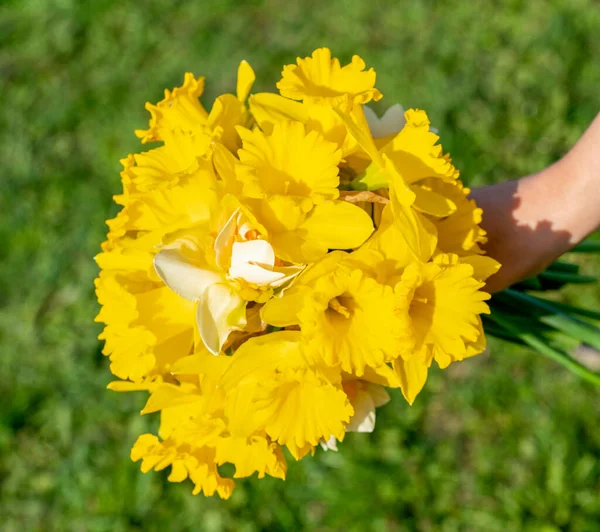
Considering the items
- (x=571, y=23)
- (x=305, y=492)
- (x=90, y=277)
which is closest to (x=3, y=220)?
(x=90, y=277)

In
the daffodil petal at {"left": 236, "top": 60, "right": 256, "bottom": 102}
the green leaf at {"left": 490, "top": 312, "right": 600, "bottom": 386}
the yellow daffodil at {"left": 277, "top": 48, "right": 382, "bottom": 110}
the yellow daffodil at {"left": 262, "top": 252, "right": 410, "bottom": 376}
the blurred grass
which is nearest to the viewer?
the yellow daffodil at {"left": 262, "top": 252, "right": 410, "bottom": 376}

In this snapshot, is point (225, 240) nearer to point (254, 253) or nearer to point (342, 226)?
point (254, 253)

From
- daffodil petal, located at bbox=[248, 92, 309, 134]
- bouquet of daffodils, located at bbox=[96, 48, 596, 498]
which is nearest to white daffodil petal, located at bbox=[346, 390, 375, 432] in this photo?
bouquet of daffodils, located at bbox=[96, 48, 596, 498]

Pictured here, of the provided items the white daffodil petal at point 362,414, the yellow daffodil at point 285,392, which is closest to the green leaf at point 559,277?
the white daffodil petal at point 362,414

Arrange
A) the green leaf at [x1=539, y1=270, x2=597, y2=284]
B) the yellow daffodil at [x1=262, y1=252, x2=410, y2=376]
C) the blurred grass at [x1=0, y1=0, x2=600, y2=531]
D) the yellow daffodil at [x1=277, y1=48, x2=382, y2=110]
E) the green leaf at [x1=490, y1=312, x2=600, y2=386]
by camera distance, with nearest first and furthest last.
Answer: the yellow daffodil at [x1=262, y1=252, x2=410, y2=376]
the yellow daffodil at [x1=277, y1=48, x2=382, y2=110]
the green leaf at [x1=490, y1=312, x2=600, y2=386]
the green leaf at [x1=539, y1=270, x2=597, y2=284]
the blurred grass at [x1=0, y1=0, x2=600, y2=531]

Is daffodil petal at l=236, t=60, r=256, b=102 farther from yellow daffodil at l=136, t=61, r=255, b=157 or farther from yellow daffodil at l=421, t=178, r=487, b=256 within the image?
yellow daffodil at l=421, t=178, r=487, b=256

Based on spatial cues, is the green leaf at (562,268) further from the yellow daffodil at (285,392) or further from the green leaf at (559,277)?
the yellow daffodil at (285,392)

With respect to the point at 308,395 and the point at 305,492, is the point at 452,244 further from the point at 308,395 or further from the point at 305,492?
the point at 305,492

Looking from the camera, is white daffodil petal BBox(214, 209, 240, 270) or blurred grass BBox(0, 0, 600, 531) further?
blurred grass BBox(0, 0, 600, 531)
